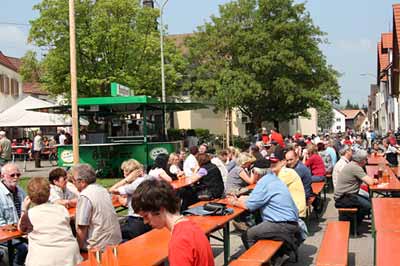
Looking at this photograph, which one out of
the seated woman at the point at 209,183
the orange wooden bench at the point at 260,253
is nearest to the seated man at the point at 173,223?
the orange wooden bench at the point at 260,253

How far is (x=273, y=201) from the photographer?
22.2ft

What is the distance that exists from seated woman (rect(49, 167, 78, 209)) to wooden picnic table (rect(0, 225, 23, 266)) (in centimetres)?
96

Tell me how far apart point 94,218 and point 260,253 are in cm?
183

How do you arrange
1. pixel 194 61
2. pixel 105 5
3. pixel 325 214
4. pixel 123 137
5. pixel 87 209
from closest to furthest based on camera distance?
pixel 87 209, pixel 325 214, pixel 123 137, pixel 105 5, pixel 194 61

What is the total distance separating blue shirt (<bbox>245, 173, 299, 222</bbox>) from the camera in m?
6.75

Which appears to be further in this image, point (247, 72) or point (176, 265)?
point (247, 72)

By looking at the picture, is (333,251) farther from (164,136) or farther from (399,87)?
(399,87)

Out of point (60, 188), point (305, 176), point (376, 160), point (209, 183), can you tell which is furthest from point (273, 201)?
point (376, 160)

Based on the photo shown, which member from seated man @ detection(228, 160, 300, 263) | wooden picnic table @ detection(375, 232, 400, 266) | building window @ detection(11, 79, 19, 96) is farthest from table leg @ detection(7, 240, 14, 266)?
building window @ detection(11, 79, 19, 96)

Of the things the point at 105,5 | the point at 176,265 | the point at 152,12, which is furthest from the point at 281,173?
the point at 152,12

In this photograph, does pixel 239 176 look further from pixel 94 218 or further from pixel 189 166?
pixel 94 218

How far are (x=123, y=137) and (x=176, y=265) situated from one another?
18046mm

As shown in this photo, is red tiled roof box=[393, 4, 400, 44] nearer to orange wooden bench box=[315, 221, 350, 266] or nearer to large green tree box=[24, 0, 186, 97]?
large green tree box=[24, 0, 186, 97]

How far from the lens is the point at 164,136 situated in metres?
21.7
